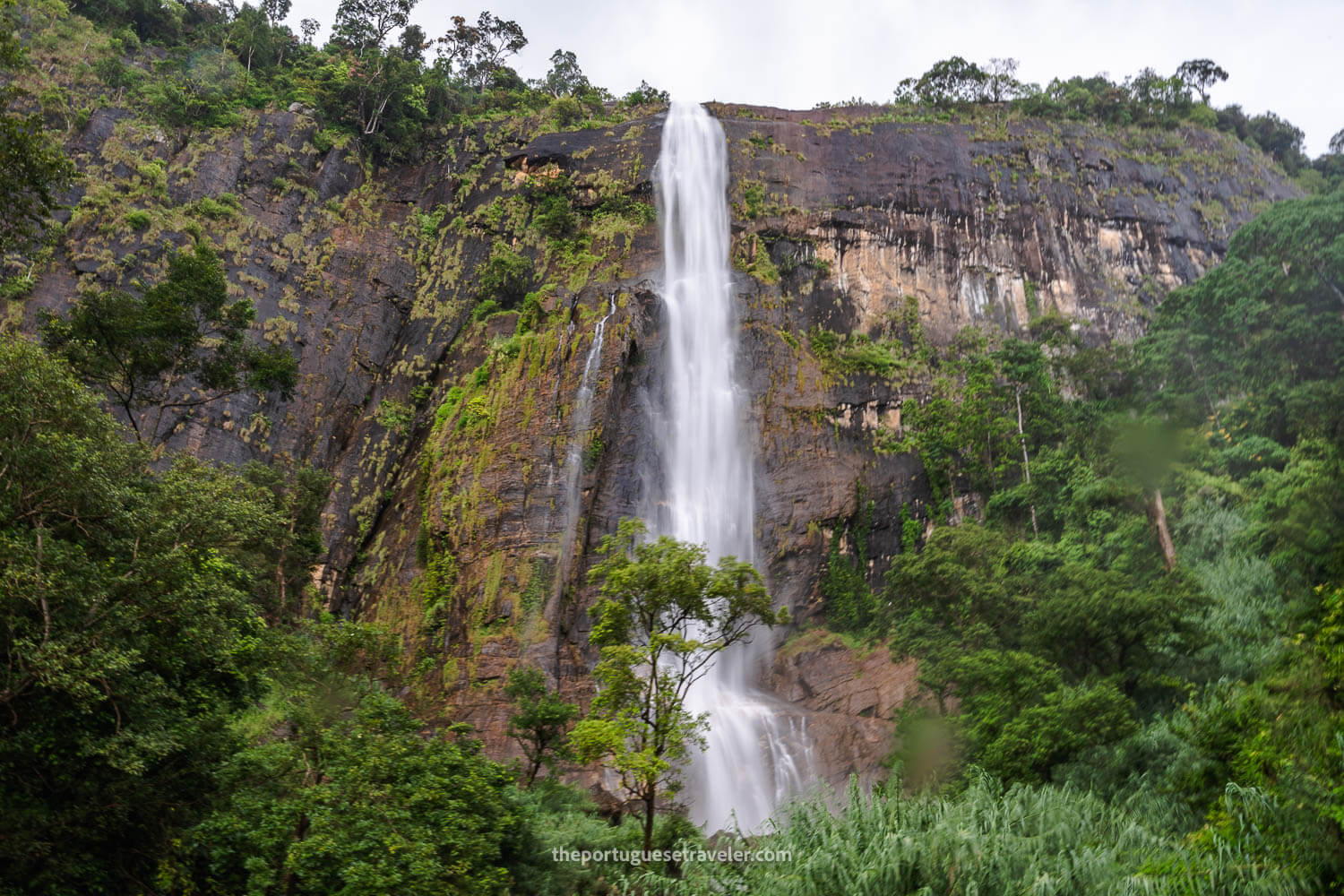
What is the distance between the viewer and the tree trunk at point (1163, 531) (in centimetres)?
2606

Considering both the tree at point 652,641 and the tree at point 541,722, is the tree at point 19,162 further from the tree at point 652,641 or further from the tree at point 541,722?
the tree at point 541,722

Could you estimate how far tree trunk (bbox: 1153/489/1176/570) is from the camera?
85.5ft

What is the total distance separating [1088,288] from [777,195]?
14.9m

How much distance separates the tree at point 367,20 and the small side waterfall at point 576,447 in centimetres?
2998

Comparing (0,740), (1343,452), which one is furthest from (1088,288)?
(0,740)

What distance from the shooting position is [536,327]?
1336 inches

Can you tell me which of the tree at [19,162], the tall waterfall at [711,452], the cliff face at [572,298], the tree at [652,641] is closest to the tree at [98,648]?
the tree at [19,162]

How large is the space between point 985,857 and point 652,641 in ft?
18.9

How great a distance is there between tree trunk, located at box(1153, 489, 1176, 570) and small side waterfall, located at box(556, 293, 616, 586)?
1777cm

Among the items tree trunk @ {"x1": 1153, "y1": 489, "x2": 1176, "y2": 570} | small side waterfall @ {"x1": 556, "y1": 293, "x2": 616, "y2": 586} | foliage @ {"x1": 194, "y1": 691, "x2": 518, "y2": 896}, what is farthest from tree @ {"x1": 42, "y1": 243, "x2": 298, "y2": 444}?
tree trunk @ {"x1": 1153, "y1": 489, "x2": 1176, "y2": 570}

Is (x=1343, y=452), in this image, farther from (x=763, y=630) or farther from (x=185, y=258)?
(x=185, y=258)

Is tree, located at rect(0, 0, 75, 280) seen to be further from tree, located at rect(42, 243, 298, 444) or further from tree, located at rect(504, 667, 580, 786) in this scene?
tree, located at rect(504, 667, 580, 786)

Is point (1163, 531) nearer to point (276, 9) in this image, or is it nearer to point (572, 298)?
point (572, 298)

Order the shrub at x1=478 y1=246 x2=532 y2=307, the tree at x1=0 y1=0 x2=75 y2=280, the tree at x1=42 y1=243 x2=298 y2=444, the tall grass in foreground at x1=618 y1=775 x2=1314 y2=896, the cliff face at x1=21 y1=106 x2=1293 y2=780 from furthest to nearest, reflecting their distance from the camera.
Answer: the shrub at x1=478 y1=246 x2=532 y2=307 < the cliff face at x1=21 y1=106 x2=1293 y2=780 < the tree at x1=42 y1=243 x2=298 y2=444 < the tree at x1=0 y1=0 x2=75 y2=280 < the tall grass in foreground at x1=618 y1=775 x2=1314 y2=896
